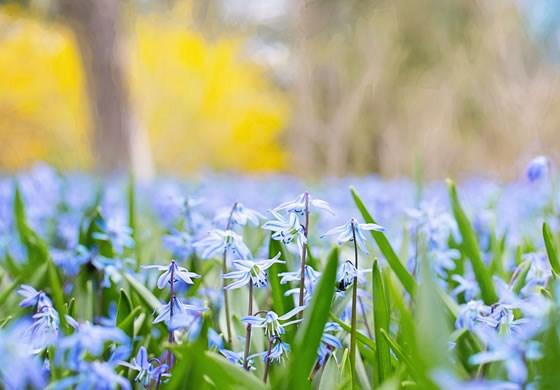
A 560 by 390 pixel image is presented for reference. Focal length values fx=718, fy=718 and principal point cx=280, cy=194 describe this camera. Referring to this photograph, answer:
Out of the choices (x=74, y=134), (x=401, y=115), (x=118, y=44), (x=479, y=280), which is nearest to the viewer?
(x=479, y=280)

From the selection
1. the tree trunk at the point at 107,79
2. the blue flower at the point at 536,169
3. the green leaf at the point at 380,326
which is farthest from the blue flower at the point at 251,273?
the tree trunk at the point at 107,79

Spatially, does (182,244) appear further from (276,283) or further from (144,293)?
(276,283)

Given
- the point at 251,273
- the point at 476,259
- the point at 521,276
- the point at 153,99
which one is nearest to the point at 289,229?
the point at 251,273

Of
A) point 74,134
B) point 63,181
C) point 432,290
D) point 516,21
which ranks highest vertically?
point 516,21

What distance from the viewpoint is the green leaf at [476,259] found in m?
1.38

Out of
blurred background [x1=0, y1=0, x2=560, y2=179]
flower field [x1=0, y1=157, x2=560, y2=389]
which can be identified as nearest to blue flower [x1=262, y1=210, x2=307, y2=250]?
flower field [x1=0, y1=157, x2=560, y2=389]

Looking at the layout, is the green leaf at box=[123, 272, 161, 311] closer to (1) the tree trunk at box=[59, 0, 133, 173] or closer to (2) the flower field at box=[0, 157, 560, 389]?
(2) the flower field at box=[0, 157, 560, 389]

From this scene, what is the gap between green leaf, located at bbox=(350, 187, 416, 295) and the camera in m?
1.23

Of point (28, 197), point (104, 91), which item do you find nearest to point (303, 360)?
point (28, 197)

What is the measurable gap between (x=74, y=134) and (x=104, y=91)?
679 cm

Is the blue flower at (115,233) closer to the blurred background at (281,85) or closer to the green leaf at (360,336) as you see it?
the green leaf at (360,336)

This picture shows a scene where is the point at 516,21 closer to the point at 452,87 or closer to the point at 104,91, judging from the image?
the point at 452,87

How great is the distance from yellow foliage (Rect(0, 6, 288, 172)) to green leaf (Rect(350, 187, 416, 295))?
14.5 metres

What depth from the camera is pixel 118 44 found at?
9711mm
